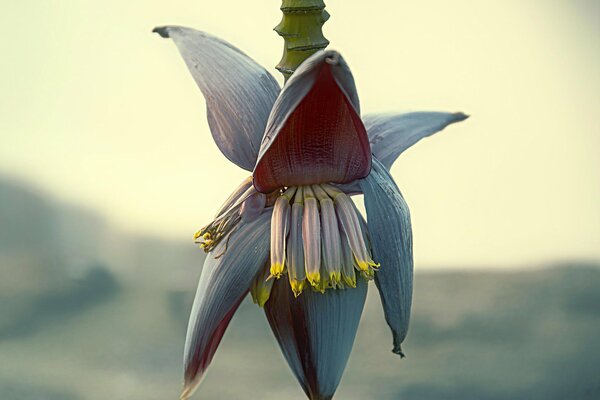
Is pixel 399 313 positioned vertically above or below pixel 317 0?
below

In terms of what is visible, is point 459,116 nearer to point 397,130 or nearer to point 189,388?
point 397,130

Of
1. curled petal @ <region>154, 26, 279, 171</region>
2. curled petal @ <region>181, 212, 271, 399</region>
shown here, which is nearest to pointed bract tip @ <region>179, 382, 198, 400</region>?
curled petal @ <region>181, 212, 271, 399</region>

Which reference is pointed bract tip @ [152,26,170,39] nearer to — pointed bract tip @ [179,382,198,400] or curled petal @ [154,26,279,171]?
curled petal @ [154,26,279,171]

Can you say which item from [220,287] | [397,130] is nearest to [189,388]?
[220,287]

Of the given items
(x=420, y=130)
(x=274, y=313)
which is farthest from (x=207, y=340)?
(x=420, y=130)

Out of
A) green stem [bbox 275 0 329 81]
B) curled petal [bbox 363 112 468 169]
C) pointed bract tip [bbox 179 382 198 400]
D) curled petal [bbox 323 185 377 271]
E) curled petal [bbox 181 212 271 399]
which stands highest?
green stem [bbox 275 0 329 81]

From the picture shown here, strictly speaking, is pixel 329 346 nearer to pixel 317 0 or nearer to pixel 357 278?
pixel 357 278
